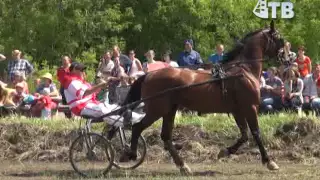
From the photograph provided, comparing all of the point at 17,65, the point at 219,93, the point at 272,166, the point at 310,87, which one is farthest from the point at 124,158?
the point at 17,65

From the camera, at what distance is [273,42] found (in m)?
13.2

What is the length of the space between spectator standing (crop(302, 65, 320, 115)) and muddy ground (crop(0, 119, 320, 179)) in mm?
2582

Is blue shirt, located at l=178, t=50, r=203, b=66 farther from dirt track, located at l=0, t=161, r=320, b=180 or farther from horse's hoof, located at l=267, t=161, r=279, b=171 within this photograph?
horse's hoof, located at l=267, t=161, r=279, b=171

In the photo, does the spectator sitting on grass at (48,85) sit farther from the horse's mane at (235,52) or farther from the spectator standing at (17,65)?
the horse's mane at (235,52)

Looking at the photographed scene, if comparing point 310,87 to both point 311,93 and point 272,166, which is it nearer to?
point 311,93

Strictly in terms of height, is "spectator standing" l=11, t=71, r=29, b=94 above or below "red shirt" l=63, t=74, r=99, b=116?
below

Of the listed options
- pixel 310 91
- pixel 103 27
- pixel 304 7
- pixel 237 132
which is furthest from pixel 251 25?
pixel 237 132

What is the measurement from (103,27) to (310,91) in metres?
18.0

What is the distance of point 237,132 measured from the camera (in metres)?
14.7

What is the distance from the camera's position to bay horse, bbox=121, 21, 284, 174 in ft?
41.6

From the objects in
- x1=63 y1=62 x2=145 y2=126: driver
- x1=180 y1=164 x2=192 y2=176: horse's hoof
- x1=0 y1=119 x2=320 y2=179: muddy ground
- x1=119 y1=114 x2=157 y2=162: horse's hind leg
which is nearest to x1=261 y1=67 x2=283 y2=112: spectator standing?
x1=0 y1=119 x2=320 y2=179: muddy ground

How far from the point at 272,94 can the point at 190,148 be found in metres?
4.01

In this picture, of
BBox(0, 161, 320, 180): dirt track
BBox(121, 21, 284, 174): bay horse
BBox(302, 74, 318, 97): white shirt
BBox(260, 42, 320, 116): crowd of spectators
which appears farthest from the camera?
BBox(302, 74, 318, 97): white shirt

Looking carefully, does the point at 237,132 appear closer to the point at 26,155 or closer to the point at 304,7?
the point at 26,155
